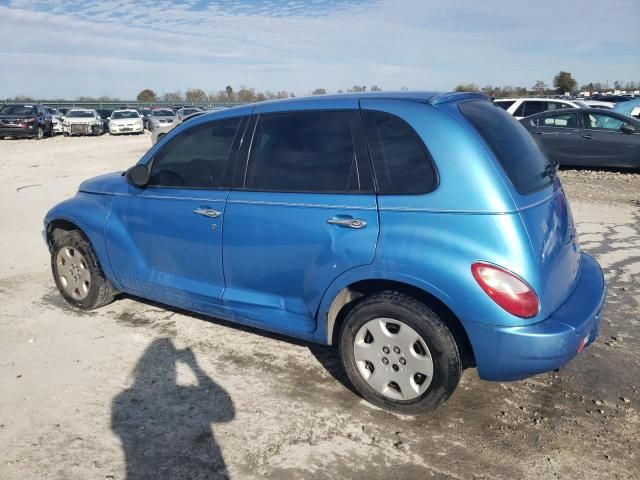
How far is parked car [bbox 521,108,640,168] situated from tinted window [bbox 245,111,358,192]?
393 inches

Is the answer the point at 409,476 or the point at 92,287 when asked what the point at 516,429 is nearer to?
the point at 409,476

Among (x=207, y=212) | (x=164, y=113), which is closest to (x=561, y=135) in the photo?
(x=207, y=212)

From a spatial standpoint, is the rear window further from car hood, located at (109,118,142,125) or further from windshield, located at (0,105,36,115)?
car hood, located at (109,118,142,125)

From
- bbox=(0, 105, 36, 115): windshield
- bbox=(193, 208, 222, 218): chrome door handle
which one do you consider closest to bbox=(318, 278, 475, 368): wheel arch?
bbox=(193, 208, 222, 218): chrome door handle

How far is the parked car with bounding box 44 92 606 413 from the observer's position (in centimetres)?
286

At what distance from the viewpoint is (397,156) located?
3164 millimetres

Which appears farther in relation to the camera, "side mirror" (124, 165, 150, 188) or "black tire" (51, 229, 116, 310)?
"black tire" (51, 229, 116, 310)

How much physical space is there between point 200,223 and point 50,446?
1.65 m

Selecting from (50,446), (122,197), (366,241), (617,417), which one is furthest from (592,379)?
(122,197)

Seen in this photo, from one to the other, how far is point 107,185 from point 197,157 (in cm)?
104

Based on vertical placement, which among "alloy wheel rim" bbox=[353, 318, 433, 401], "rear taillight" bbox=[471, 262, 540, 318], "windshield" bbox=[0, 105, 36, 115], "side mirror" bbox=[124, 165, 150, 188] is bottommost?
"alloy wheel rim" bbox=[353, 318, 433, 401]

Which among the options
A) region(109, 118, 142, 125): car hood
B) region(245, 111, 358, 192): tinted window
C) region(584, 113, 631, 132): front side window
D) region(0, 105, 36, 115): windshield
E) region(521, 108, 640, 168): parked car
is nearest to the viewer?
region(245, 111, 358, 192): tinted window

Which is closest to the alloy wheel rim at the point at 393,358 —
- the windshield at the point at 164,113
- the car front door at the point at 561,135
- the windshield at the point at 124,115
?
the car front door at the point at 561,135

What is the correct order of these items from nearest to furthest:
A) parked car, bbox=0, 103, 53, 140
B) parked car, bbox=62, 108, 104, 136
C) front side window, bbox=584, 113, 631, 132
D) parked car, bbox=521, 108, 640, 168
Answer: parked car, bbox=521, 108, 640, 168
front side window, bbox=584, 113, 631, 132
parked car, bbox=0, 103, 53, 140
parked car, bbox=62, 108, 104, 136
